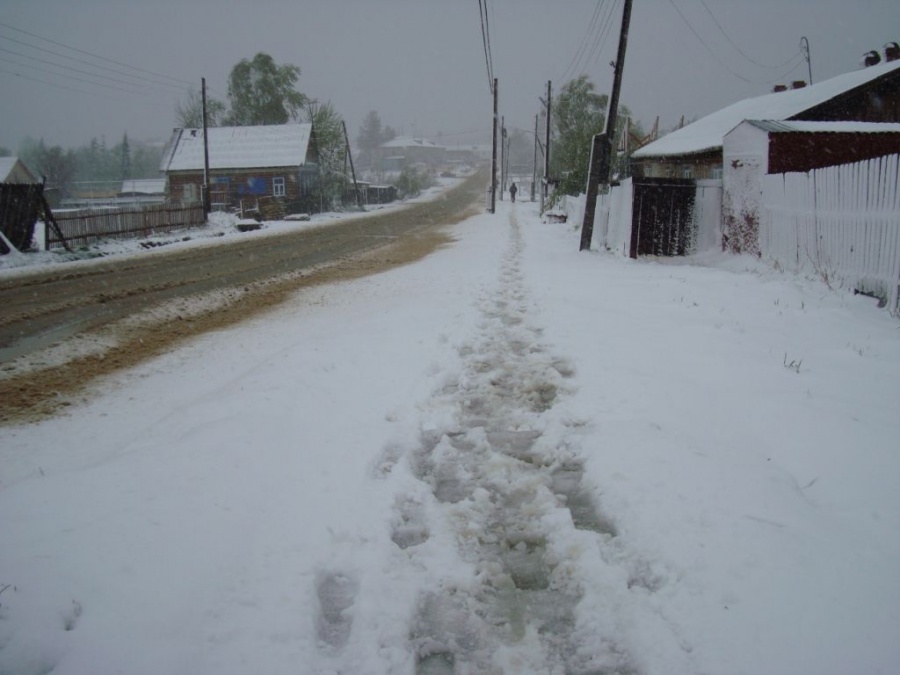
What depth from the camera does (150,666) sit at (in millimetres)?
1704

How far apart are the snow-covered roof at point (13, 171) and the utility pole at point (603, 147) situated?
4713 cm

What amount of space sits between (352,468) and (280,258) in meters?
11.7

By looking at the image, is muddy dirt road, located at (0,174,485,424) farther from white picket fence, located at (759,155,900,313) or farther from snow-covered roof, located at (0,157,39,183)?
snow-covered roof, located at (0,157,39,183)

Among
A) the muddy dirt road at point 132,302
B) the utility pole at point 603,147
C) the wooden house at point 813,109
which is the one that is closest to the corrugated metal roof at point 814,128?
the utility pole at point 603,147

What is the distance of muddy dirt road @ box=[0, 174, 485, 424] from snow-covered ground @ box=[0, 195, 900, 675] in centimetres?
74

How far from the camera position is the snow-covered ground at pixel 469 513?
1851mm

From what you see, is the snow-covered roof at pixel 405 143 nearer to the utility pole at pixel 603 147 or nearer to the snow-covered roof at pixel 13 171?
the snow-covered roof at pixel 13 171

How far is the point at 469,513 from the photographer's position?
2695mm

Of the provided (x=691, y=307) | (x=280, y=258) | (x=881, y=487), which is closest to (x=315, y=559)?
(x=881, y=487)

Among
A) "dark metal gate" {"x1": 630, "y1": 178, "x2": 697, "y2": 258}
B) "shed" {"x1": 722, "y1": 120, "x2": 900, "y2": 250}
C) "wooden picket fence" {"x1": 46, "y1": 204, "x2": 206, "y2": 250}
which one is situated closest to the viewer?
"shed" {"x1": 722, "y1": 120, "x2": 900, "y2": 250}

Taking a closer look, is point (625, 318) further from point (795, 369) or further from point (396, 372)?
point (396, 372)

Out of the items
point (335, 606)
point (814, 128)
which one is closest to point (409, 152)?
point (814, 128)

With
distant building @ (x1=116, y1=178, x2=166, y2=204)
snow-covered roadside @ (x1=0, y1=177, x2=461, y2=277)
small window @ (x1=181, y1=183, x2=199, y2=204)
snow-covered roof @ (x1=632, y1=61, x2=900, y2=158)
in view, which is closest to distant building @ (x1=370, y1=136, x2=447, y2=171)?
distant building @ (x1=116, y1=178, x2=166, y2=204)

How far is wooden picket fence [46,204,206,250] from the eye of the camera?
16.9 metres
